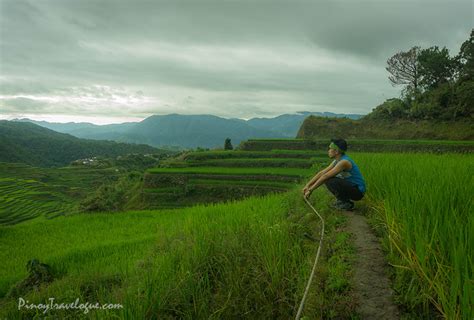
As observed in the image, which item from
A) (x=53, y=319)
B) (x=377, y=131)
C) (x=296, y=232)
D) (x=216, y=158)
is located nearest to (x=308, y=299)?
(x=296, y=232)

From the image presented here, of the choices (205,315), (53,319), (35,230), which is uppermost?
(205,315)

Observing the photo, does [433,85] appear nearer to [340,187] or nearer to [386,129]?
[386,129]

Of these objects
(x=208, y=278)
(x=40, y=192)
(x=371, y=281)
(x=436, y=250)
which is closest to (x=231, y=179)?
(x=208, y=278)

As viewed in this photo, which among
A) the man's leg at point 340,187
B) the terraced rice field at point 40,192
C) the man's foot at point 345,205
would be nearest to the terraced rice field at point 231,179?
the terraced rice field at point 40,192

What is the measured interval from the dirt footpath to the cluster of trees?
2919 centimetres

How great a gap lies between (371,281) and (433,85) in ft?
124

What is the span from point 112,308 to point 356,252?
2487 mm

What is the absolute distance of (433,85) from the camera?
31672mm

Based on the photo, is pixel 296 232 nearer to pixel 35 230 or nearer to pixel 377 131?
pixel 35 230

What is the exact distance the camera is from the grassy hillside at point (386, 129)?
81.3 ft

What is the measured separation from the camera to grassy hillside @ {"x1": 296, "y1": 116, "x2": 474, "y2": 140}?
81.3ft

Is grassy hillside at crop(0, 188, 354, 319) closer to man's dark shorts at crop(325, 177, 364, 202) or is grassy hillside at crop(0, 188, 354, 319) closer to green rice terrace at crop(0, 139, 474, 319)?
green rice terrace at crop(0, 139, 474, 319)

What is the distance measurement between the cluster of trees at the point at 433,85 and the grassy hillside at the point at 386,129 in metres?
0.96

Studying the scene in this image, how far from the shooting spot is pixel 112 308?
7.75 ft
